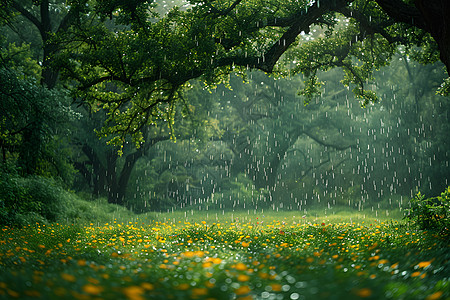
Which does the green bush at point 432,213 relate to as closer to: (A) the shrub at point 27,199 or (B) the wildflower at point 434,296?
(B) the wildflower at point 434,296

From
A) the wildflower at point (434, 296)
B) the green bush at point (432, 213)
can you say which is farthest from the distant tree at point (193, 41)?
the wildflower at point (434, 296)

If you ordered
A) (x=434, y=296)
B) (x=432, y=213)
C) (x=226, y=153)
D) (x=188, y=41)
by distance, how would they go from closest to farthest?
(x=434, y=296) → (x=432, y=213) → (x=188, y=41) → (x=226, y=153)

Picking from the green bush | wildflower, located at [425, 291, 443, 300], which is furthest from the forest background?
wildflower, located at [425, 291, 443, 300]

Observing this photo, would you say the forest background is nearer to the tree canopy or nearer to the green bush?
the tree canopy

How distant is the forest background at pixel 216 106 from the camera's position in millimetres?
11766

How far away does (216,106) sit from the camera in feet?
96.8

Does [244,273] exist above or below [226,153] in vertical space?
below

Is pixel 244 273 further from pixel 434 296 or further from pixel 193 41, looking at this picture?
pixel 193 41

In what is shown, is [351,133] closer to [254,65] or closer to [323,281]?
[254,65]

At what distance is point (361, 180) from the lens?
3244 cm

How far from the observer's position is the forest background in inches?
463

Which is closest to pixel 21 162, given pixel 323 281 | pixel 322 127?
pixel 323 281

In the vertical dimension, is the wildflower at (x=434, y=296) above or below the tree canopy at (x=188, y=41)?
below

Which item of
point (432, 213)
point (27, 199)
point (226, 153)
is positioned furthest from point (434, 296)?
point (226, 153)
